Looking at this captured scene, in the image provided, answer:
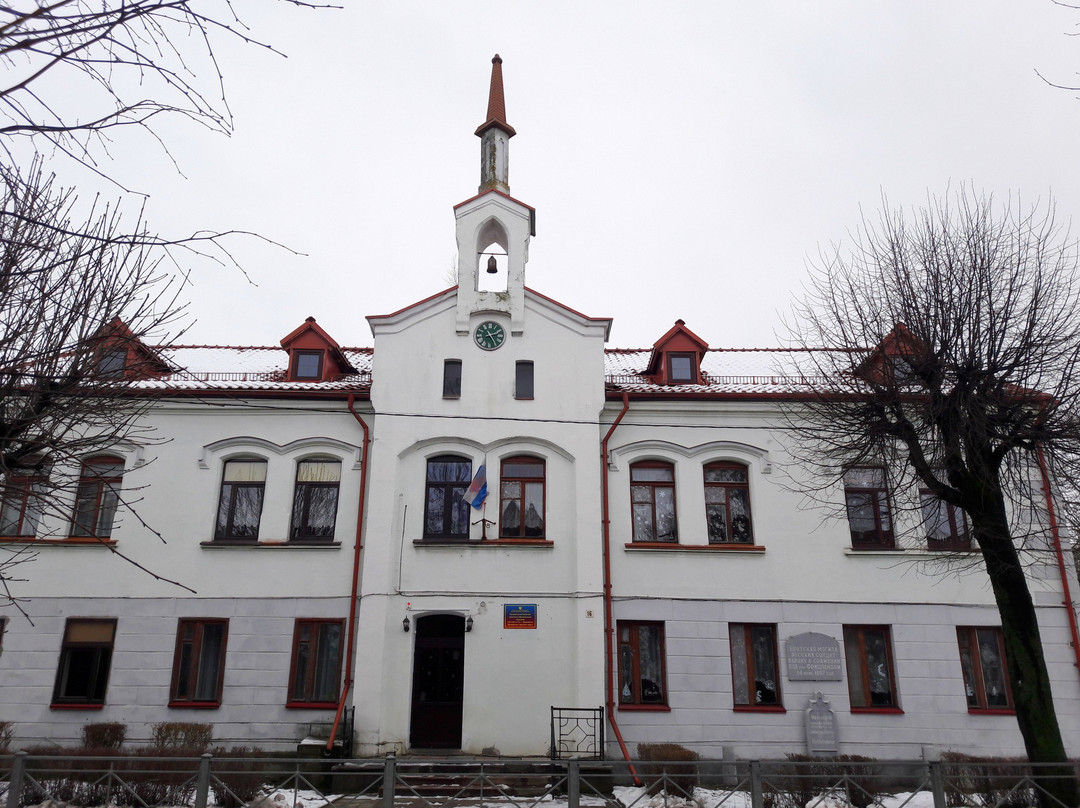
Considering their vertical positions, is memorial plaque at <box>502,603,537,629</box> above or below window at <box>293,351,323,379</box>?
below

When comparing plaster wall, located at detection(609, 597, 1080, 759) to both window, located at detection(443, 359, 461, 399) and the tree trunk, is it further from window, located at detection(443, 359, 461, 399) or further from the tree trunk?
window, located at detection(443, 359, 461, 399)

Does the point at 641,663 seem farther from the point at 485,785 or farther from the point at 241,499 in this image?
the point at 241,499

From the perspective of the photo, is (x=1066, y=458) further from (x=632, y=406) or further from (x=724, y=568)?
(x=632, y=406)

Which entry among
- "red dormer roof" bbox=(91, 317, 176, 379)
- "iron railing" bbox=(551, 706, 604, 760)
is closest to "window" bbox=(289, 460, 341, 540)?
"iron railing" bbox=(551, 706, 604, 760)

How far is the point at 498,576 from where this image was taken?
666 inches

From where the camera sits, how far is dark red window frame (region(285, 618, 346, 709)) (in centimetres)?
1661

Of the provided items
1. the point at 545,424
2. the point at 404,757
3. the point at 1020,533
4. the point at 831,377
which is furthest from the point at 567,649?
the point at 1020,533

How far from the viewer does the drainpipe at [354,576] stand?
615 inches

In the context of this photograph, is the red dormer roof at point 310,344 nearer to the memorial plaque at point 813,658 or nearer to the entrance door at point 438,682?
the entrance door at point 438,682

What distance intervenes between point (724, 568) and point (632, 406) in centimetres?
426

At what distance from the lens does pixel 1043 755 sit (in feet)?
37.1

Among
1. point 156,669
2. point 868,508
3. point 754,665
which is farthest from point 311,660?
point 868,508

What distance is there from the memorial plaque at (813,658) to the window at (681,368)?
21.4ft

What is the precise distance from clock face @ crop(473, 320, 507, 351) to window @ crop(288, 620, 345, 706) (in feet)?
23.1
